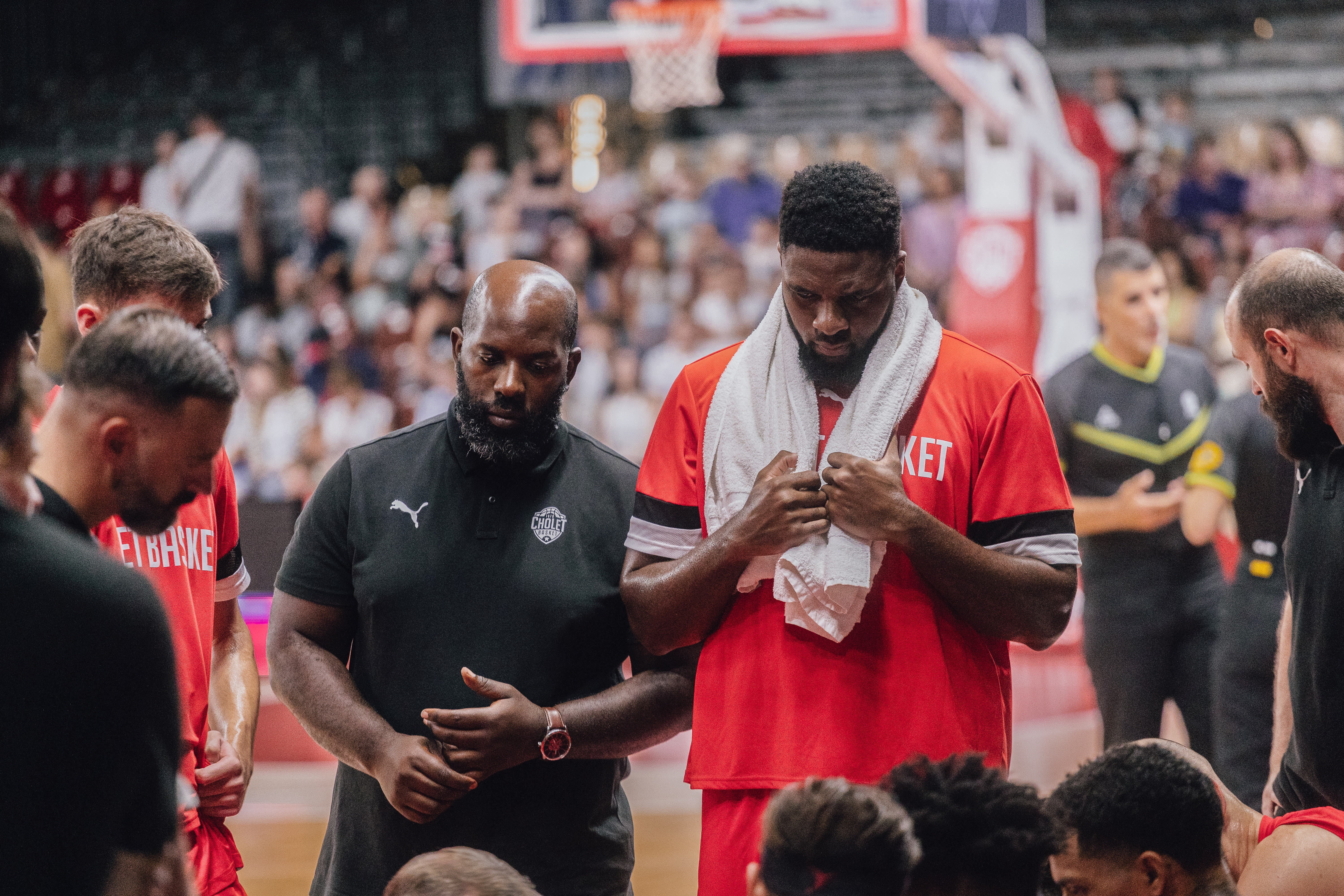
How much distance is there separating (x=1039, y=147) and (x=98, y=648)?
29.7ft

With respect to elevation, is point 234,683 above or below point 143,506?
below

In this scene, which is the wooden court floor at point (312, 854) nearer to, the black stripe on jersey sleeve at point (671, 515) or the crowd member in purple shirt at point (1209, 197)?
the black stripe on jersey sleeve at point (671, 515)

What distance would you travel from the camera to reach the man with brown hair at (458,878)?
2.17 meters

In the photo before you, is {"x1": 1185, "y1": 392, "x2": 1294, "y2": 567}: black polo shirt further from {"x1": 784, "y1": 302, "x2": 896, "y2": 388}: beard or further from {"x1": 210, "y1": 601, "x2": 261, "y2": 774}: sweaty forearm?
{"x1": 210, "y1": 601, "x2": 261, "y2": 774}: sweaty forearm

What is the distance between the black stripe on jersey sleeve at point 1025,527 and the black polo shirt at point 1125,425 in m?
2.93

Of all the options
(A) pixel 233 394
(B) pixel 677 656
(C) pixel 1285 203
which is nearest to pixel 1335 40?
(C) pixel 1285 203

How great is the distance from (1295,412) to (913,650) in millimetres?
1009

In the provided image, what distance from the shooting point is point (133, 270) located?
267 cm

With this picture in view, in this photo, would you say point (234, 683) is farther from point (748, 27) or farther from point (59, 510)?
point (748, 27)

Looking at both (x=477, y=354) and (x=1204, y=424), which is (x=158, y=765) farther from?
(x=1204, y=424)

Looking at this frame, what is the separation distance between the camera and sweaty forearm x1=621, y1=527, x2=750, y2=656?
2.49 meters

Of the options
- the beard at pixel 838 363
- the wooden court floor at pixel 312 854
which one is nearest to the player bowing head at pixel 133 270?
the beard at pixel 838 363

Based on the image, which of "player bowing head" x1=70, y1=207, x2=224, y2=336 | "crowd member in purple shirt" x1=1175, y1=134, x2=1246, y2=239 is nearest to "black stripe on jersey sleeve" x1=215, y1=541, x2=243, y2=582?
"player bowing head" x1=70, y1=207, x2=224, y2=336

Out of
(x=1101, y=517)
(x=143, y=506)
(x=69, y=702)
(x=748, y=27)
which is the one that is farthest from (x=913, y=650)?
(x=748, y=27)
